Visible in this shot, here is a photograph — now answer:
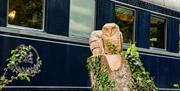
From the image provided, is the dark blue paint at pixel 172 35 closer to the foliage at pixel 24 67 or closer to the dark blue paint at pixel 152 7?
the dark blue paint at pixel 152 7

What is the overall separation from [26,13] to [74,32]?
1.37 metres

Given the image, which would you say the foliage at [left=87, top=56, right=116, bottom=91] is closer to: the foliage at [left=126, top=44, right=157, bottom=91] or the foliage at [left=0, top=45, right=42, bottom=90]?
the foliage at [left=126, top=44, right=157, bottom=91]

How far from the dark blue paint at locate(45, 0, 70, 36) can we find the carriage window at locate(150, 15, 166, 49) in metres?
3.62

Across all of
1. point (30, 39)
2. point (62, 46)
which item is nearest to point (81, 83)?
point (62, 46)

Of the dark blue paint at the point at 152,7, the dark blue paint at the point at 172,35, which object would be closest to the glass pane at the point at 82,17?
the dark blue paint at the point at 152,7

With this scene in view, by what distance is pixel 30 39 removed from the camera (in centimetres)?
923

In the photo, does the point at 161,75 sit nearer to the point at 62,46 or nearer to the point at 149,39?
the point at 149,39

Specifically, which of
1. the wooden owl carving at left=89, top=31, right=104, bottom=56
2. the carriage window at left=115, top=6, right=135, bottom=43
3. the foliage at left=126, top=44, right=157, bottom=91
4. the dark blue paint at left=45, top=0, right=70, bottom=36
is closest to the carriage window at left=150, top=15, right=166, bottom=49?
the carriage window at left=115, top=6, right=135, bottom=43

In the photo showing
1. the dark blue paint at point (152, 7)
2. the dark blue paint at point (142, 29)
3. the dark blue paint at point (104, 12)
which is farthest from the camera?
the dark blue paint at point (142, 29)

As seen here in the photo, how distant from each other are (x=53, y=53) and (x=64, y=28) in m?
0.62

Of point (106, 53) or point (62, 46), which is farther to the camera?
point (62, 46)

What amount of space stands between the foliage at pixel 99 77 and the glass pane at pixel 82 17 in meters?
2.56

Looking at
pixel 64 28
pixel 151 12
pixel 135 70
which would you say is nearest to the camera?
pixel 135 70

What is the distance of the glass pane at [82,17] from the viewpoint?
10.5 m
